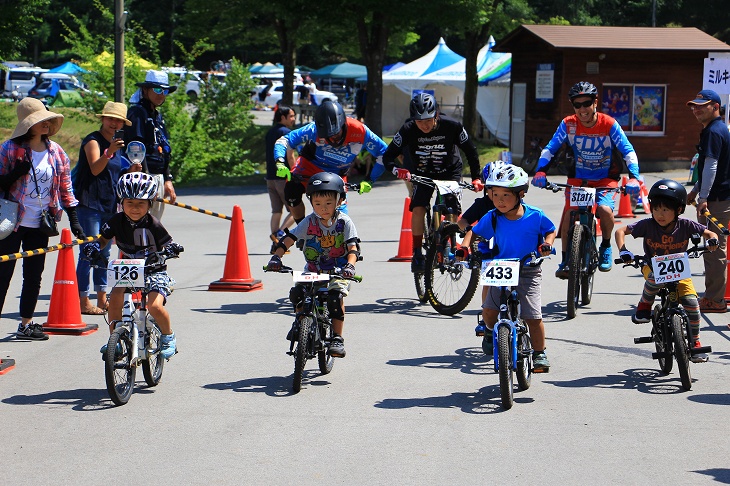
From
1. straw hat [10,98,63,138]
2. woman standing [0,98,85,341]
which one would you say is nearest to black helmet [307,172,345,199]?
straw hat [10,98,63,138]

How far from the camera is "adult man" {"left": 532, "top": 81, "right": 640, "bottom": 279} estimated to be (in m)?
10.8

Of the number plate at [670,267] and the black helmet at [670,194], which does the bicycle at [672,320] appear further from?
the black helmet at [670,194]

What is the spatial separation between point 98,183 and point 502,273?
4673 millimetres

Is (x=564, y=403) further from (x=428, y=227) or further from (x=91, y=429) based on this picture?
(x=428, y=227)

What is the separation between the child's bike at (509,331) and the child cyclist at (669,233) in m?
0.95

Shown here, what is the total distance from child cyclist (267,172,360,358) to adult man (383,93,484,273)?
108 inches

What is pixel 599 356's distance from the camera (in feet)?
29.1

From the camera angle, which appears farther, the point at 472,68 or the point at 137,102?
the point at 472,68

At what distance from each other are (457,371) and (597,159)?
3.48 meters

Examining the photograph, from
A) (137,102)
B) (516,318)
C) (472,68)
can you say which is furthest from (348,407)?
(472,68)

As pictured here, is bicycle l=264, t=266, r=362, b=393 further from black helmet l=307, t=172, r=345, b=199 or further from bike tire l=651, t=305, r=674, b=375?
bike tire l=651, t=305, r=674, b=375

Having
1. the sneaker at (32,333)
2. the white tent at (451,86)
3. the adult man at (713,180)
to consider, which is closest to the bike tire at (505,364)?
the adult man at (713,180)

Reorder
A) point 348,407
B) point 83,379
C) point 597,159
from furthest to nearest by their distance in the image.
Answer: point 597,159
point 83,379
point 348,407

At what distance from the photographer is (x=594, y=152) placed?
35.8ft
